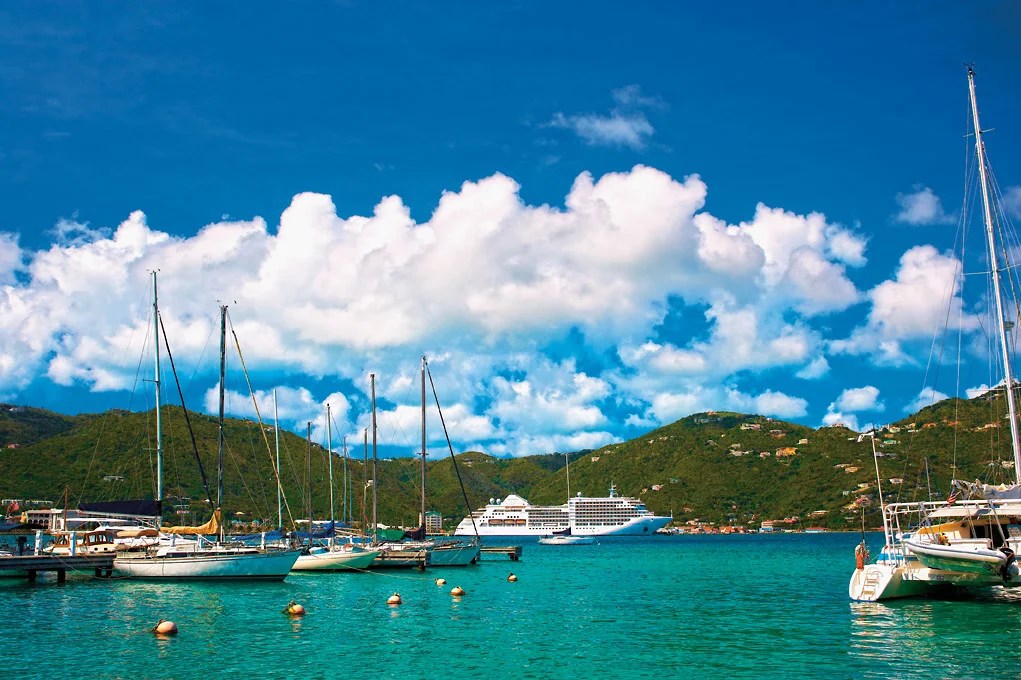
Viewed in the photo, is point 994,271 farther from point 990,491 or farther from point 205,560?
point 205,560

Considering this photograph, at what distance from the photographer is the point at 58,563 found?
50.5 meters

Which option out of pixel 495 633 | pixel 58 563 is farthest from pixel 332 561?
pixel 495 633

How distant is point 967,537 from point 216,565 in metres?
39.4

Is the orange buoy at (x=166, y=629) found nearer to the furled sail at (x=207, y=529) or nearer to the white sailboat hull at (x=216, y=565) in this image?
the white sailboat hull at (x=216, y=565)

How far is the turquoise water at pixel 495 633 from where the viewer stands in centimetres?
2444

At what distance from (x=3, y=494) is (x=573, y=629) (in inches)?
4647

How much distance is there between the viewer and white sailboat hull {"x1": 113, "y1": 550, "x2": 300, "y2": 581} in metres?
48.2

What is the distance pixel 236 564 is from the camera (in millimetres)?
48281

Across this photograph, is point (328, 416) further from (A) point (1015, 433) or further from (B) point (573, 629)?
(A) point (1015, 433)

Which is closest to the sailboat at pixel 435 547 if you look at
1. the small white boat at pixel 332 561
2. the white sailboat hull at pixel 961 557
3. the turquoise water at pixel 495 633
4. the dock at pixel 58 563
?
the small white boat at pixel 332 561

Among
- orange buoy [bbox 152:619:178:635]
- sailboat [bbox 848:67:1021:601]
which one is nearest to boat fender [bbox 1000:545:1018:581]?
sailboat [bbox 848:67:1021:601]

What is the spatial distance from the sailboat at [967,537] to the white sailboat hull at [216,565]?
31855 mm

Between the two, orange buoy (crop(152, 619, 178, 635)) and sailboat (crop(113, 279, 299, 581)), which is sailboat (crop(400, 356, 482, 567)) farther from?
orange buoy (crop(152, 619, 178, 635))

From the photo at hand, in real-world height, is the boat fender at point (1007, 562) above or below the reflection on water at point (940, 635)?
above
